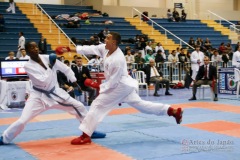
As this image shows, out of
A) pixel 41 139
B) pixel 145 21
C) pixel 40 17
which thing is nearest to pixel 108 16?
pixel 145 21

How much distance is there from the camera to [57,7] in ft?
80.9

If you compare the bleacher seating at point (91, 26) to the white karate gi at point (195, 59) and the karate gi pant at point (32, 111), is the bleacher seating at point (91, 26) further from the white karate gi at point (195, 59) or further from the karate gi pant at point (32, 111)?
the karate gi pant at point (32, 111)

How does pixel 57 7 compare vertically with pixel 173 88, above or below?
above

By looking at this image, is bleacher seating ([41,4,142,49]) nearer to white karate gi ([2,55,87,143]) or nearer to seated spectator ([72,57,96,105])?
seated spectator ([72,57,96,105])

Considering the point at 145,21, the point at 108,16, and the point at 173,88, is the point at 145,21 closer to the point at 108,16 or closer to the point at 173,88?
the point at 108,16

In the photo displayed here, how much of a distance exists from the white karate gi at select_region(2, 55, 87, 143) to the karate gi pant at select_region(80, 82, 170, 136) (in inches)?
14.9

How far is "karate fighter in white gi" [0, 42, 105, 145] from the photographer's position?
599 centimetres

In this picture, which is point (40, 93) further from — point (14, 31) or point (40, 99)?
point (14, 31)

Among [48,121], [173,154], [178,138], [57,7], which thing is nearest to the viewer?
[173,154]

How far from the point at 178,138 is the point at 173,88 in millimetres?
10288

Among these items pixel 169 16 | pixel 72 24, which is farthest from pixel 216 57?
pixel 169 16

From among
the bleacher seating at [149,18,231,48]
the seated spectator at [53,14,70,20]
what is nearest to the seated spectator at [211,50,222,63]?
the bleacher seating at [149,18,231,48]

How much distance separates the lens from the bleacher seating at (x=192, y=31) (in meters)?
24.9

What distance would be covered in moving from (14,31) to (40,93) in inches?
576
